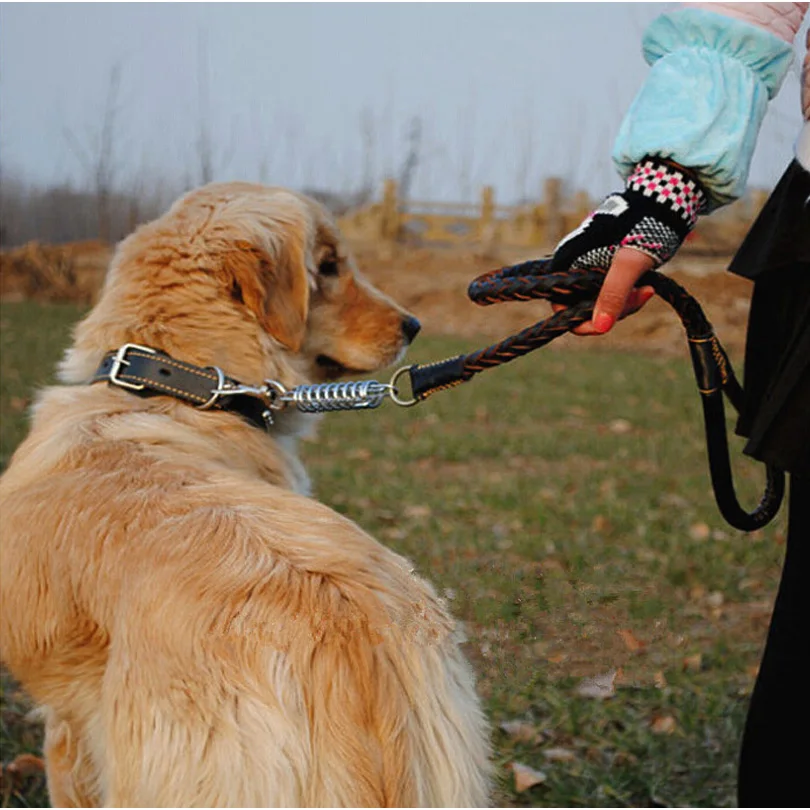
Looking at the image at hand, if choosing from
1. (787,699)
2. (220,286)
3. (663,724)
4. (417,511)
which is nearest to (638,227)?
(787,699)

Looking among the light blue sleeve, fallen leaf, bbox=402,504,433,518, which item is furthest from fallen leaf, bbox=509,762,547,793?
fallen leaf, bbox=402,504,433,518

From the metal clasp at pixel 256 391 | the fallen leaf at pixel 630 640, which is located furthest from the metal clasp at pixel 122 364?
the fallen leaf at pixel 630 640

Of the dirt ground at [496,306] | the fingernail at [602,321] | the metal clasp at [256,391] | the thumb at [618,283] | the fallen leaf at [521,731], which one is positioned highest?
the thumb at [618,283]

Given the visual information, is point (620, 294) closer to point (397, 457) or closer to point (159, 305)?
point (159, 305)

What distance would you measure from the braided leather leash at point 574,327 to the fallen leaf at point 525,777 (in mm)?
1229

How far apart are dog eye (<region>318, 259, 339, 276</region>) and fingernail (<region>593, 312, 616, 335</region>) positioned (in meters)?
1.15

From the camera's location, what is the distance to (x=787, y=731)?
193 cm

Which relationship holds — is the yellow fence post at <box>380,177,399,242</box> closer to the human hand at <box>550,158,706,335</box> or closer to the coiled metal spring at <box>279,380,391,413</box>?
the coiled metal spring at <box>279,380,391,413</box>

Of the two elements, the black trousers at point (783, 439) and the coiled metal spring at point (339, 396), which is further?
the coiled metal spring at point (339, 396)

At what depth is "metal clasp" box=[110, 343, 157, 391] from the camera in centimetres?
215

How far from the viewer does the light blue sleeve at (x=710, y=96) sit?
1573 millimetres

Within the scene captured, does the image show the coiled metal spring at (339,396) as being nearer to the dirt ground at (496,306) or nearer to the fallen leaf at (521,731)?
the fallen leaf at (521,731)

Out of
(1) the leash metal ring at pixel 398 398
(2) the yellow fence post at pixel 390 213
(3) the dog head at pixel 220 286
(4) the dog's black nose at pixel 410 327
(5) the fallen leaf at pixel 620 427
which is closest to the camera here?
(1) the leash metal ring at pixel 398 398

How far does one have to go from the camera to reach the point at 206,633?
4.58 feet
